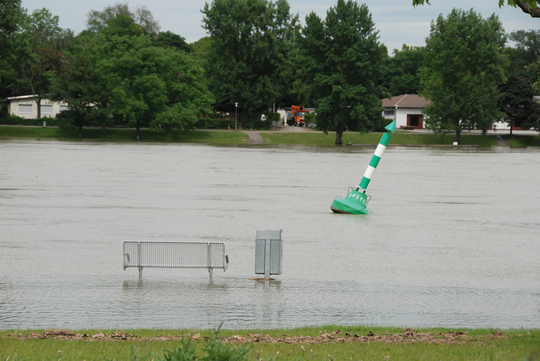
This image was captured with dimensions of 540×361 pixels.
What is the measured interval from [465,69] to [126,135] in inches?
1751

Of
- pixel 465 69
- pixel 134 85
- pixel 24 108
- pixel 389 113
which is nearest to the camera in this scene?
pixel 134 85

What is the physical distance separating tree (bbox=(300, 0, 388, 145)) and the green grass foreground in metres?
72.2

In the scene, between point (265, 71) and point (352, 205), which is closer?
point (352, 205)

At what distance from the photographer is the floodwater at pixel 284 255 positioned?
893 centimetres

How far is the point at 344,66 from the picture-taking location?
3184 inches

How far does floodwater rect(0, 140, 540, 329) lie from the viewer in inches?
352

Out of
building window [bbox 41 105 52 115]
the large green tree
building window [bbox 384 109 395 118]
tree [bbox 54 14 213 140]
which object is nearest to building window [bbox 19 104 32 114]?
building window [bbox 41 105 52 115]

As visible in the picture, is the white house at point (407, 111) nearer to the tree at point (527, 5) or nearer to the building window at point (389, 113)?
the building window at point (389, 113)

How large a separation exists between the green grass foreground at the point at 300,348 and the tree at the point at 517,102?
285 ft

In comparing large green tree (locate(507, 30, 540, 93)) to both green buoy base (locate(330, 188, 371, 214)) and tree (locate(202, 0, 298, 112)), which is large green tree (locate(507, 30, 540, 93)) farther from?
green buoy base (locate(330, 188, 371, 214))

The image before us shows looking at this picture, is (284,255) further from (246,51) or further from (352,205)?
(246,51)

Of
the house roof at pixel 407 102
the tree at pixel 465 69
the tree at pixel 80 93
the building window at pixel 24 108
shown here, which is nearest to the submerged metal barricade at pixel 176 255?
the tree at pixel 80 93

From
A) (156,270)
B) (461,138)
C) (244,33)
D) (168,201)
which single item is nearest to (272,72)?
(244,33)

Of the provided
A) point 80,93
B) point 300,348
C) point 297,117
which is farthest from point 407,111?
point 300,348
